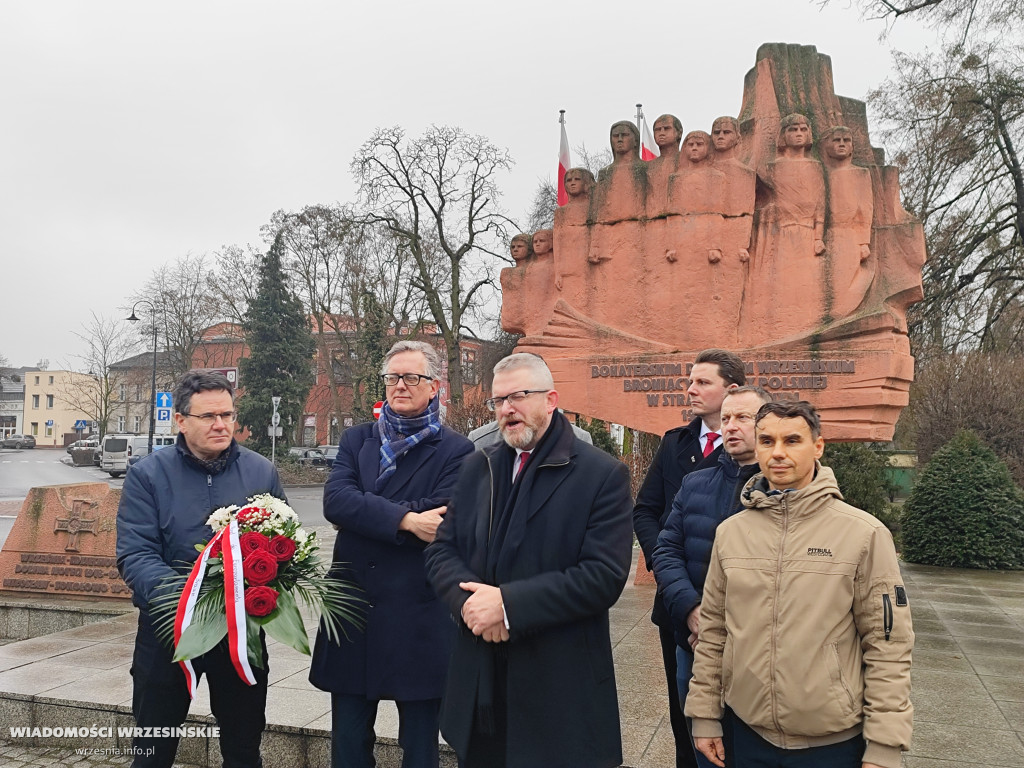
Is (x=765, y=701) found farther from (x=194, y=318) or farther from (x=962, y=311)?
(x=194, y=318)

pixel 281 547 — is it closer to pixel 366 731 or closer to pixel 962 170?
pixel 366 731

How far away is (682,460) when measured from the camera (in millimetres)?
3578

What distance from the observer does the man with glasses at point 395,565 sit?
119 inches

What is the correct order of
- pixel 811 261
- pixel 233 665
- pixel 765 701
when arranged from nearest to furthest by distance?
pixel 765 701 < pixel 233 665 < pixel 811 261

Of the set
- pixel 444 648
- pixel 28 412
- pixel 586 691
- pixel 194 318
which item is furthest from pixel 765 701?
pixel 28 412

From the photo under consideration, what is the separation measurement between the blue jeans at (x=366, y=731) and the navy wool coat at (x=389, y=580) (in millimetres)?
72

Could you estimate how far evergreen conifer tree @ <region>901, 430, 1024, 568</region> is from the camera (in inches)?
412

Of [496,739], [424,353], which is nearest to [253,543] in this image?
[424,353]

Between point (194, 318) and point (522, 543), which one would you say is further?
point (194, 318)

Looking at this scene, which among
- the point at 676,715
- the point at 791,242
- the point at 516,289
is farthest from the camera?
the point at 516,289

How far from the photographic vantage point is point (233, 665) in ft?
9.84

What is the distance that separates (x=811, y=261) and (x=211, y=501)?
5.73m

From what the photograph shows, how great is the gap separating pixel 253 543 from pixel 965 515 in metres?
10.3

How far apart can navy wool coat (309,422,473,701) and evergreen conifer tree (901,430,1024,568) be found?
9550mm
